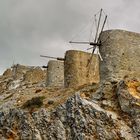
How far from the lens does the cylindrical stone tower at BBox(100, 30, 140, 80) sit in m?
25.2

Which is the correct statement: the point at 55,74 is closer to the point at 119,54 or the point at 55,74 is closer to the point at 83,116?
Answer: the point at 119,54

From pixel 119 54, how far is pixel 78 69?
9250 mm

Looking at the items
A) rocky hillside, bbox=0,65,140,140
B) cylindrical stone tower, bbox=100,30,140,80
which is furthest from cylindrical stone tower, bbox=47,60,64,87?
cylindrical stone tower, bbox=100,30,140,80

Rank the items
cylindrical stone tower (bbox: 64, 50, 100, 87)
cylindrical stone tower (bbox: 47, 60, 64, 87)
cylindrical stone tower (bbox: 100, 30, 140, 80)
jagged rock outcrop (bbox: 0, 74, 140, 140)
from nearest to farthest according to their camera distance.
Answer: jagged rock outcrop (bbox: 0, 74, 140, 140)
cylindrical stone tower (bbox: 100, 30, 140, 80)
cylindrical stone tower (bbox: 64, 50, 100, 87)
cylindrical stone tower (bbox: 47, 60, 64, 87)

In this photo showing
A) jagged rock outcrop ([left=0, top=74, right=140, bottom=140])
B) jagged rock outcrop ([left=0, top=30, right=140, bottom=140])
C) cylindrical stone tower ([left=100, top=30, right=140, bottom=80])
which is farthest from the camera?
cylindrical stone tower ([left=100, top=30, right=140, bottom=80])

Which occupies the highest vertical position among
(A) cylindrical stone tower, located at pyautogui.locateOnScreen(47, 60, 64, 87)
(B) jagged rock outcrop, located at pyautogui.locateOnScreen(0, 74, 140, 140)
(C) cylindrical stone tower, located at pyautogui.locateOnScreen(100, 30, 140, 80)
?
(A) cylindrical stone tower, located at pyautogui.locateOnScreen(47, 60, 64, 87)

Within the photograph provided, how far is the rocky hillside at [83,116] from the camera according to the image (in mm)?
20016

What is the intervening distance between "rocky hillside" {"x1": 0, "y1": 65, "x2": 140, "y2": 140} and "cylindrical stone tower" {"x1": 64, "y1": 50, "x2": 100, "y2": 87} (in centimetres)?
593

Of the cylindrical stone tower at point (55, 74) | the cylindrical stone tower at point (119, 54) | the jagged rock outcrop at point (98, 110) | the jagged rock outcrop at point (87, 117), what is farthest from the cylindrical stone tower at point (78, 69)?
the cylindrical stone tower at point (119, 54)

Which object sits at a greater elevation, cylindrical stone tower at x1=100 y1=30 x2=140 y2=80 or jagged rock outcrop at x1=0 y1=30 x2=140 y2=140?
cylindrical stone tower at x1=100 y1=30 x2=140 y2=80

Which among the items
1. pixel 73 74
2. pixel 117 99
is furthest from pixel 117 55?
pixel 73 74

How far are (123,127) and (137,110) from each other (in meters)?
1.27

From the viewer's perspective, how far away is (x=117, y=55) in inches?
1004

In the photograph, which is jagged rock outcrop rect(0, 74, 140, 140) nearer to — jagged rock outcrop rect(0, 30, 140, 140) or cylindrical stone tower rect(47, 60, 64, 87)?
jagged rock outcrop rect(0, 30, 140, 140)
